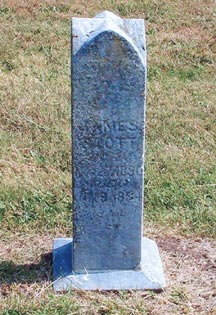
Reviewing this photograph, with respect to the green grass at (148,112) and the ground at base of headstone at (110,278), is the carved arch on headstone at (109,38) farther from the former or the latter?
the green grass at (148,112)

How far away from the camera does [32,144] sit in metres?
6.31

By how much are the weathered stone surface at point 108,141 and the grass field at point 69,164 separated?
0.92 ft

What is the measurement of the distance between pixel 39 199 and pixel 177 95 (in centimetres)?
266

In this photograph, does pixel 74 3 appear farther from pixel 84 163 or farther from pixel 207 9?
pixel 84 163

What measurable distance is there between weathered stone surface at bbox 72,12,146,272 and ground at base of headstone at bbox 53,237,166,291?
0.14ft

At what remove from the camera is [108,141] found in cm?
403

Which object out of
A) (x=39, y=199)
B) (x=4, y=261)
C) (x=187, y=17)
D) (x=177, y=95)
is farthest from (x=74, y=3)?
(x=4, y=261)

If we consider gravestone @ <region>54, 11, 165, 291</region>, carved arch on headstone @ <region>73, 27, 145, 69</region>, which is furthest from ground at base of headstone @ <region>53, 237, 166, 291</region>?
carved arch on headstone @ <region>73, 27, 145, 69</region>

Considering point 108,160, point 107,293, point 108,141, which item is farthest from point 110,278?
point 108,141

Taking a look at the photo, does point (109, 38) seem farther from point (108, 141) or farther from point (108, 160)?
point (108, 160)

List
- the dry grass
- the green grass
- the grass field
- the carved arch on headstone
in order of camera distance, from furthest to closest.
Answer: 1. the green grass
2. the grass field
3. the dry grass
4. the carved arch on headstone

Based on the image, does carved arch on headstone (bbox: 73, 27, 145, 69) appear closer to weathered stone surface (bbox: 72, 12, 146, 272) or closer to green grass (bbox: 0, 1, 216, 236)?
weathered stone surface (bbox: 72, 12, 146, 272)

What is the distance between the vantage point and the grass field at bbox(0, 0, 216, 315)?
169 inches

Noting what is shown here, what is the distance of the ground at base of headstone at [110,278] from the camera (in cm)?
428
